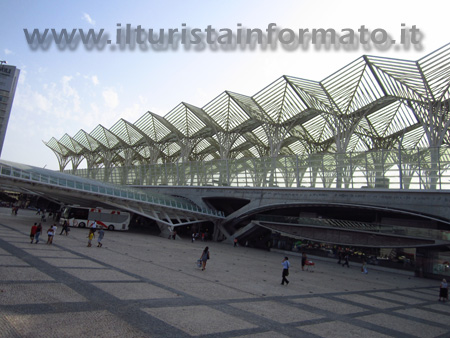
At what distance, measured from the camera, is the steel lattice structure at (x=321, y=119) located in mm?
37094

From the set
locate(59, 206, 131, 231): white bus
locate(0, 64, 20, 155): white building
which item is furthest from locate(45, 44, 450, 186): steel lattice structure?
locate(0, 64, 20, 155): white building

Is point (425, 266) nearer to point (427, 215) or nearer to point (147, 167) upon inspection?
point (427, 215)

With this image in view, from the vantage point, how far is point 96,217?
122 ft

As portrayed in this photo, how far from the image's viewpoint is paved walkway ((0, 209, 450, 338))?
320 inches

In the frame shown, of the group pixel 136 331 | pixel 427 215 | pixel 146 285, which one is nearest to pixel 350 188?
pixel 427 215

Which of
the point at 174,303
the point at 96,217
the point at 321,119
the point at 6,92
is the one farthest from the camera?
the point at 6,92

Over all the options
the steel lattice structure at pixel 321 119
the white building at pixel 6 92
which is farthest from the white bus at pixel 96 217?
the white building at pixel 6 92

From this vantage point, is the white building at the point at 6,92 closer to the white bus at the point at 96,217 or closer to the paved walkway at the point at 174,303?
the white bus at the point at 96,217

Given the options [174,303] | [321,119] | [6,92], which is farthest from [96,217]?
[6,92]

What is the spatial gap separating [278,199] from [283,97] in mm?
15778

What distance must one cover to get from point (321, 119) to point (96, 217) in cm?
4056

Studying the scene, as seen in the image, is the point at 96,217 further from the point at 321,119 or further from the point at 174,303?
the point at 321,119

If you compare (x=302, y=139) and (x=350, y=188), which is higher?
(x=302, y=139)

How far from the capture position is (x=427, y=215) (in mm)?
31406
